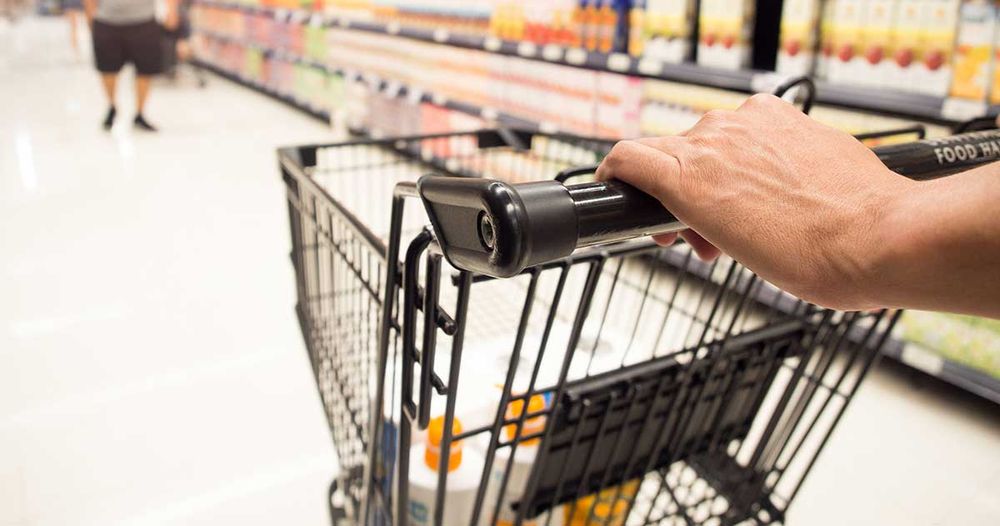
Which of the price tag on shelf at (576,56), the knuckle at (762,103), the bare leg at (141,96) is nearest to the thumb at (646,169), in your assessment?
the knuckle at (762,103)

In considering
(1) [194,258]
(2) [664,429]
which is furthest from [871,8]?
(1) [194,258]

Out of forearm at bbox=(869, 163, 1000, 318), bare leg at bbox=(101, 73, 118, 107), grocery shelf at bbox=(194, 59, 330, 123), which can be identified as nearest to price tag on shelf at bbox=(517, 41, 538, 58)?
forearm at bbox=(869, 163, 1000, 318)

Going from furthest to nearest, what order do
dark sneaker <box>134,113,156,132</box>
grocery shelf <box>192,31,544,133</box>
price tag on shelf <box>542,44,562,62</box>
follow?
dark sneaker <box>134,113,156,132</box> < grocery shelf <box>192,31,544,133</box> < price tag on shelf <box>542,44,562,62</box>

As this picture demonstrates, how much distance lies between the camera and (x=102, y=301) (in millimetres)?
2326

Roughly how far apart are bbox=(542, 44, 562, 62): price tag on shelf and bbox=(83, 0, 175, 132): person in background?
3.29 meters

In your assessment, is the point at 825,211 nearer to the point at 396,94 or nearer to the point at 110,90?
the point at 396,94

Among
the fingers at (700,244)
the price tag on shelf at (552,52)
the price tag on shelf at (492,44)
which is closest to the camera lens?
the fingers at (700,244)

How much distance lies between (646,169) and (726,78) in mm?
1886

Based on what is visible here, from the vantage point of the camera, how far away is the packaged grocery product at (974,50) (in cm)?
164

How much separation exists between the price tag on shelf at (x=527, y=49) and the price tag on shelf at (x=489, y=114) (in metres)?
0.48

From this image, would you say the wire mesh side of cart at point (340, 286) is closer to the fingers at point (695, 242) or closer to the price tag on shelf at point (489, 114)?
the fingers at point (695, 242)

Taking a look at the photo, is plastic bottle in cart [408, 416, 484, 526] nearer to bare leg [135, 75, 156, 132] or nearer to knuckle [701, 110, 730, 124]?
knuckle [701, 110, 730, 124]

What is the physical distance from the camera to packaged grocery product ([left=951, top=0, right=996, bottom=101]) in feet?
5.38

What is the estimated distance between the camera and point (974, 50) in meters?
1.67
